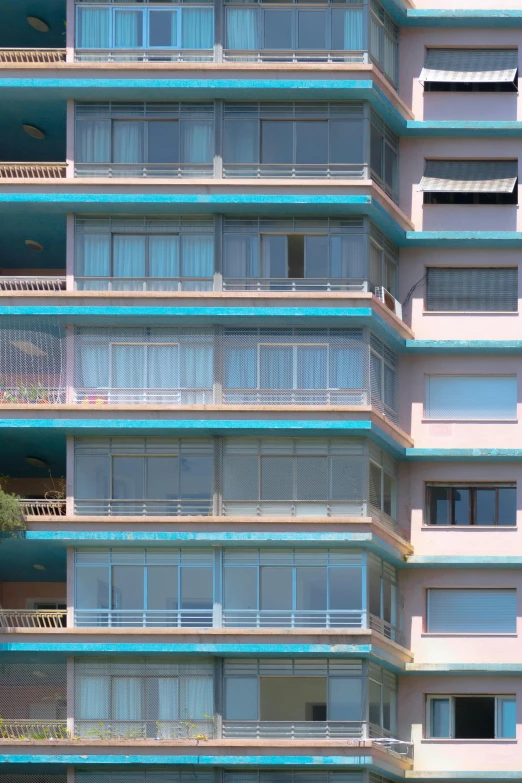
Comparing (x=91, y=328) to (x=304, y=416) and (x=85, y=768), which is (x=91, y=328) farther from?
(x=85, y=768)

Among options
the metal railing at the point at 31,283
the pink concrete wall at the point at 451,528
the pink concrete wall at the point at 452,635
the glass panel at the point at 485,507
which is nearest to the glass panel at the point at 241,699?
the pink concrete wall at the point at 452,635

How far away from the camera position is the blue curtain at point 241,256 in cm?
7244

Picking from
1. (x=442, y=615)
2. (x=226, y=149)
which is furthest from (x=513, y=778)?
(x=226, y=149)

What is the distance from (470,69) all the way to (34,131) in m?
15.6

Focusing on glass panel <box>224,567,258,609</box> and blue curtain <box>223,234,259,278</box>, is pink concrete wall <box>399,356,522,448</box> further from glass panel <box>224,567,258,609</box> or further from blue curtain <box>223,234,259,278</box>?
glass panel <box>224,567,258,609</box>

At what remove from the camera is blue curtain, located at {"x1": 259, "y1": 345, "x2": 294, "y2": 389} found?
234 feet

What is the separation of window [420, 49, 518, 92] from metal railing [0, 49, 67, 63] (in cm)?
1290

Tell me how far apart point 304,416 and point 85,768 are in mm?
13277

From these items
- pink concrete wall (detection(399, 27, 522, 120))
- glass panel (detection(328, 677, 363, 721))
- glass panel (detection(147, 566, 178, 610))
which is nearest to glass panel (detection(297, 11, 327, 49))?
pink concrete wall (detection(399, 27, 522, 120))

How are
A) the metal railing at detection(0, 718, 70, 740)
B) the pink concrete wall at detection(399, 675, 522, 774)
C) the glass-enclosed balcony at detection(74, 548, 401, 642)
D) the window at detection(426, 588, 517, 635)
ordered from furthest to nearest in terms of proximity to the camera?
the window at detection(426, 588, 517, 635) < the pink concrete wall at detection(399, 675, 522, 774) < the glass-enclosed balcony at detection(74, 548, 401, 642) < the metal railing at detection(0, 718, 70, 740)

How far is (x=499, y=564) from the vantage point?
73.4m

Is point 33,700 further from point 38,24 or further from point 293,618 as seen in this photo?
point 38,24

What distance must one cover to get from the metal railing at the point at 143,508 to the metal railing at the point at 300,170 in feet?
36.7

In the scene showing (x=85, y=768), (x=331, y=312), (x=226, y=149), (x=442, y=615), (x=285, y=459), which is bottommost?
(x=85, y=768)
